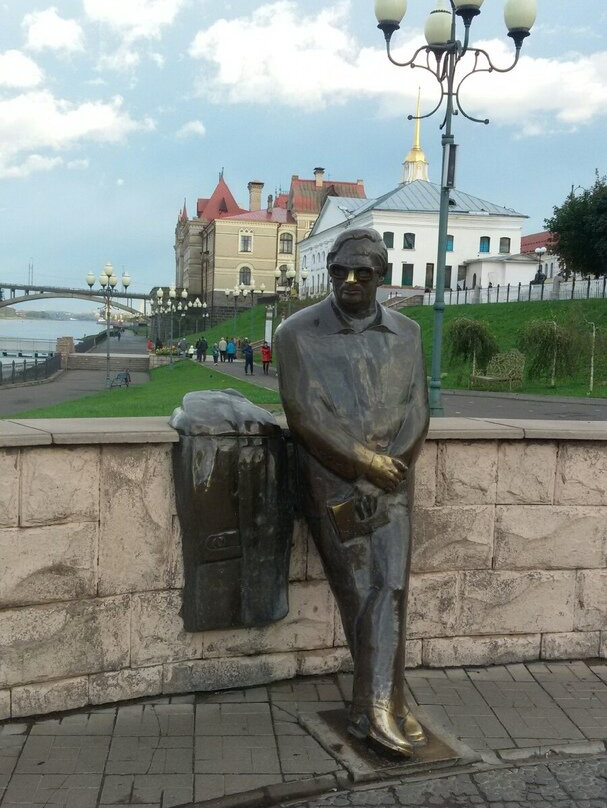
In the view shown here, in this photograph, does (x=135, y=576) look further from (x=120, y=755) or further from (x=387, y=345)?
(x=387, y=345)

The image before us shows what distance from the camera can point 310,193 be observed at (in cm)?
9138

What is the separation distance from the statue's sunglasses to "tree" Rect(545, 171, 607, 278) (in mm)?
41145

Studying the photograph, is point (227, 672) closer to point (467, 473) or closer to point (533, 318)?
point (467, 473)

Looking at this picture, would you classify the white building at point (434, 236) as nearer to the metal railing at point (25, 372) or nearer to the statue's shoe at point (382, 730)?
the metal railing at point (25, 372)

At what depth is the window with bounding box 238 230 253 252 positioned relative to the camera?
286 feet

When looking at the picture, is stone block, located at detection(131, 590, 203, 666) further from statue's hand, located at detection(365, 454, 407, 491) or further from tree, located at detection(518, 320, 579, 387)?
tree, located at detection(518, 320, 579, 387)

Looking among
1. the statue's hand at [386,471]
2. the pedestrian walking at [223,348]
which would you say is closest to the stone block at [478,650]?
the statue's hand at [386,471]

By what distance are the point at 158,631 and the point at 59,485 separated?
2.78 feet

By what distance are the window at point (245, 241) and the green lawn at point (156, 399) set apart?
1903 inches

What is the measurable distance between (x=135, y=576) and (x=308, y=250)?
80243 millimetres

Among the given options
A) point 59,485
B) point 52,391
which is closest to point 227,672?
point 59,485

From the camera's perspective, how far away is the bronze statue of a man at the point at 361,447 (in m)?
3.44

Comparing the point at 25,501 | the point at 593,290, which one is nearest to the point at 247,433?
the point at 25,501

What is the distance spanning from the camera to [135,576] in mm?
3811
